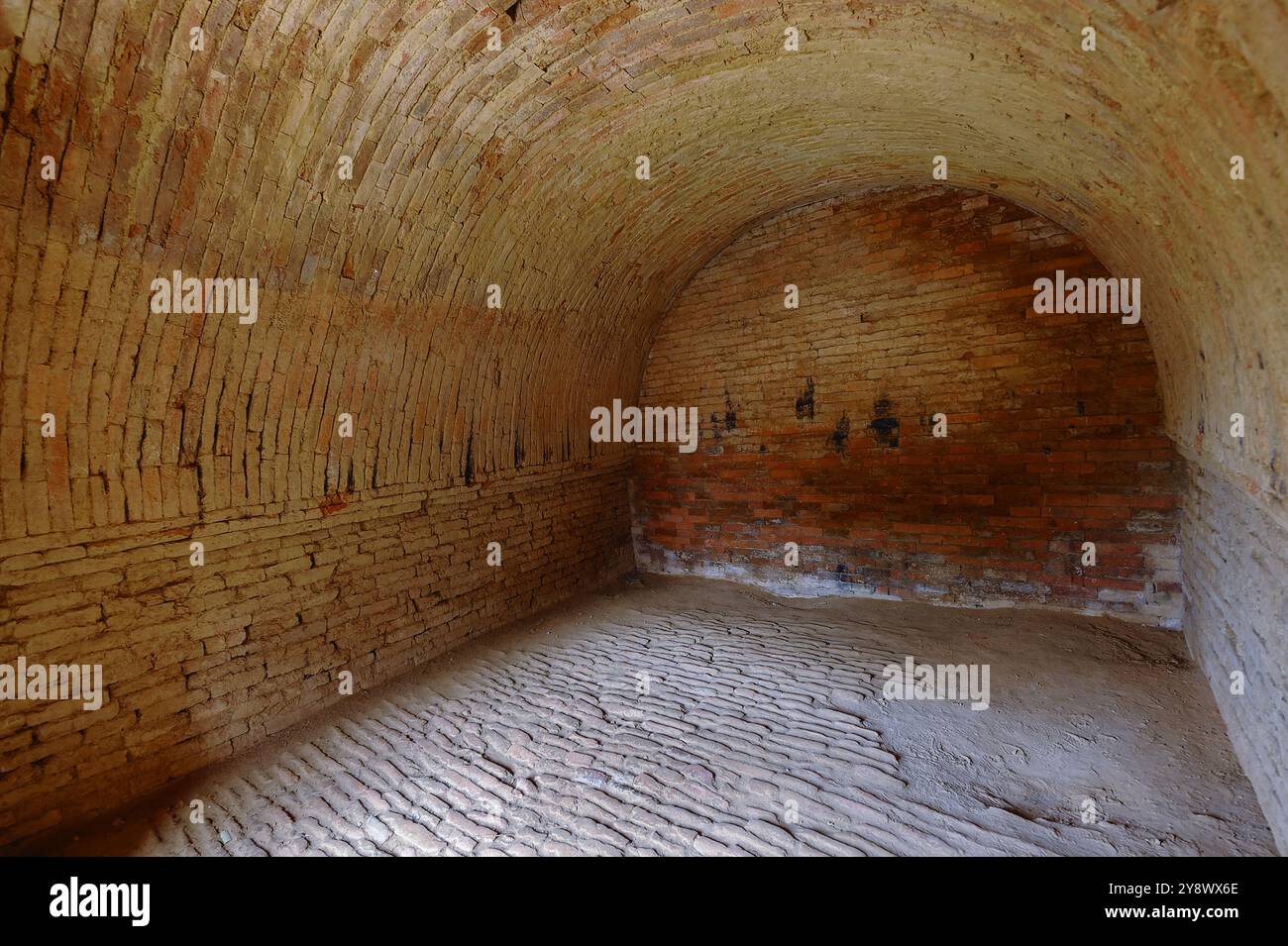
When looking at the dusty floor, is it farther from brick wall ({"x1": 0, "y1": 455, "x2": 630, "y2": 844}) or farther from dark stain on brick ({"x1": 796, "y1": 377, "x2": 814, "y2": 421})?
dark stain on brick ({"x1": 796, "y1": 377, "x2": 814, "y2": 421})

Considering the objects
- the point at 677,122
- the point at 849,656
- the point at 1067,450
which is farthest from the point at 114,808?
the point at 1067,450

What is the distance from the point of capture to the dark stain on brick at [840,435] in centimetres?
716

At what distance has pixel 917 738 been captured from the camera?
3.95 meters

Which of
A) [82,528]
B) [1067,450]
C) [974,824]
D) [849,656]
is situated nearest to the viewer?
[974,824]

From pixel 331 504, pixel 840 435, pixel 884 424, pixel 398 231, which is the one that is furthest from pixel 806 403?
pixel 331 504

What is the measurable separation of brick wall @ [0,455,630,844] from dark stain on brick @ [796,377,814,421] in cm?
369

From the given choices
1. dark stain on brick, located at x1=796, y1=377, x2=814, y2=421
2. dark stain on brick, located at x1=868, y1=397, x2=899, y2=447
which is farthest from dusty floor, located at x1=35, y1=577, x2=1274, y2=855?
dark stain on brick, located at x1=796, y1=377, x2=814, y2=421

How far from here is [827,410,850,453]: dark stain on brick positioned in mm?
7156

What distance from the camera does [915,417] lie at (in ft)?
22.0

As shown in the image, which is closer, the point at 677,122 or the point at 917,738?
the point at 917,738

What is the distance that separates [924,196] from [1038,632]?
15.2 feet

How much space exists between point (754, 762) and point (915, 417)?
14.7ft

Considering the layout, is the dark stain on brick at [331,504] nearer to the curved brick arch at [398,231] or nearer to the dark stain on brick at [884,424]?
the curved brick arch at [398,231]

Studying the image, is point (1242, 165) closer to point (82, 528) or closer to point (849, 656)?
point (849, 656)
